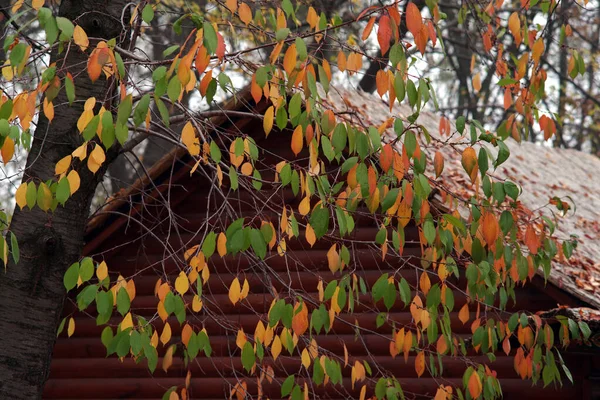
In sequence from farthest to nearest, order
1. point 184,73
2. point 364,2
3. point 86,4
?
point 364,2, point 86,4, point 184,73

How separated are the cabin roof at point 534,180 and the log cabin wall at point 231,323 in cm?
37

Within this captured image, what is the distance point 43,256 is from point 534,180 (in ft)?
21.5

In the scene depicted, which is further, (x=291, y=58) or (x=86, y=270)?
(x=86, y=270)

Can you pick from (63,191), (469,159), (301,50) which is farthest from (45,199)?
(469,159)

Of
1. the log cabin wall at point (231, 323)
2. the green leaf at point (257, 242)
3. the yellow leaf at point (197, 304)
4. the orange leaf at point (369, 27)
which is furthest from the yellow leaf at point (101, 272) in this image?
the log cabin wall at point (231, 323)

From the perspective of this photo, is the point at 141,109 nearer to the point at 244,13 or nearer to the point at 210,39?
the point at 210,39

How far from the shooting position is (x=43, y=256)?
5.47m

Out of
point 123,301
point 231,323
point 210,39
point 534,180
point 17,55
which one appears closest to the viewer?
point 210,39

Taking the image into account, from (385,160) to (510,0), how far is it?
17.0 meters

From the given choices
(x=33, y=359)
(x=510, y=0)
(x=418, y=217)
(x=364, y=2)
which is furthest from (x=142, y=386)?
(x=510, y=0)

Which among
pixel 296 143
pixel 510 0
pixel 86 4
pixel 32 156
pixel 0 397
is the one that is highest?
pixel 510 0

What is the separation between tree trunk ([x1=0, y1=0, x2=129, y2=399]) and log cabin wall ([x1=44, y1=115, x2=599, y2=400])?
1.77 metres

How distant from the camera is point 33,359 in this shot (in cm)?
539

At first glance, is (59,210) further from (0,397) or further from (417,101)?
(417,101)
